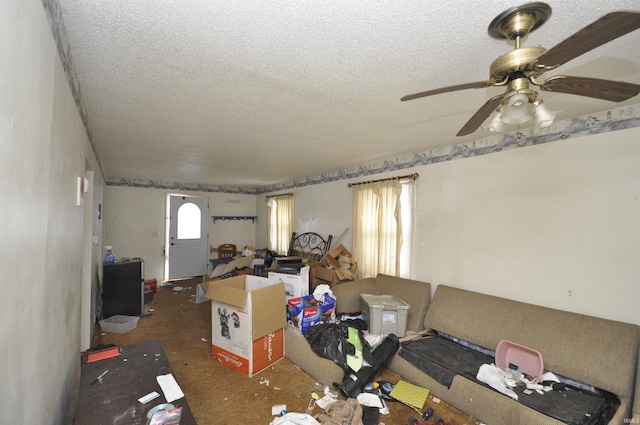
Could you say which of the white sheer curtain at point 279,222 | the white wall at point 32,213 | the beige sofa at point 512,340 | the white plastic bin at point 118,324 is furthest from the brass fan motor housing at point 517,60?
the white sheer curtain at point 279,222

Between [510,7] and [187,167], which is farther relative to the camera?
[187,167]

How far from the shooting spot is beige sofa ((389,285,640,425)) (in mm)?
1843

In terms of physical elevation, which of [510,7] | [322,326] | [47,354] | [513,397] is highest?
[510,7]

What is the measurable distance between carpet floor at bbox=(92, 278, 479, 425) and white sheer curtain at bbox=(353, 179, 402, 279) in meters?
1.51

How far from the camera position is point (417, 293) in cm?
320

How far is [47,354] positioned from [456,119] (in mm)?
2990

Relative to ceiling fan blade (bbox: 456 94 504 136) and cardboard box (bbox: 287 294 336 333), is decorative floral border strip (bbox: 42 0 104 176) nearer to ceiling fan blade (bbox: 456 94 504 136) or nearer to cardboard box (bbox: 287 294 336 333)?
ceiling fan blade (bbox: 456 94 504 136)

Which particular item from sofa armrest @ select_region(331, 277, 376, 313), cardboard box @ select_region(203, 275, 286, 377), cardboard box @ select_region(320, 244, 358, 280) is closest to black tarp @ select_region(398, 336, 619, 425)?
sofa armrest @ select_region(331, 277, 376, 313)

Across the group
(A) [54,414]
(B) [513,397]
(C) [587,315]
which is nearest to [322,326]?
(B) [513,397]

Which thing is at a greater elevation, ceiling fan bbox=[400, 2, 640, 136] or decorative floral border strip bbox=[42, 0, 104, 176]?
decorative floral border strip bbox=[42, 0, 104, 176]

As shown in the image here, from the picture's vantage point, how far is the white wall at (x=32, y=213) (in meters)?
0.73

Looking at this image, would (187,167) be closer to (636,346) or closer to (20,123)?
(20,123)

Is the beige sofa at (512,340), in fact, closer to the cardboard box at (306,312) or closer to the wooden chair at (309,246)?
the cardboard box at (306,312)

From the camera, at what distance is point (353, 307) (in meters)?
3.44
